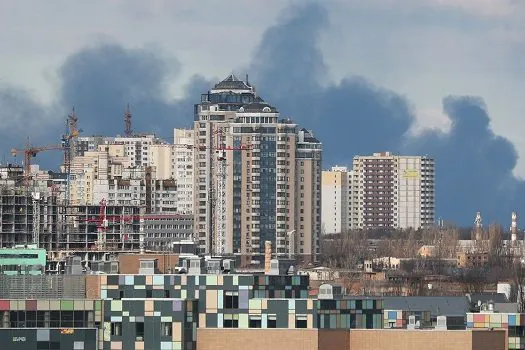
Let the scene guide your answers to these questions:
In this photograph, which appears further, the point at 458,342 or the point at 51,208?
the point at 51,208

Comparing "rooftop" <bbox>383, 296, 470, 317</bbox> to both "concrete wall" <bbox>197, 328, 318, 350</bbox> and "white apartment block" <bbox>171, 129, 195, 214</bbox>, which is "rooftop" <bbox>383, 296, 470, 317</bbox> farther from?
"white apartment block" <bbox>171, 129, 195, 214</bbox>

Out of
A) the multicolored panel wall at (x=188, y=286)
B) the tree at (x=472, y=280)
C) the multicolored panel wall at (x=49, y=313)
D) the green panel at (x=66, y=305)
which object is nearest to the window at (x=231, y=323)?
the multicolored panel wall at (x=188, y=286)

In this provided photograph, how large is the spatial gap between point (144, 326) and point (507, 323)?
340 inches

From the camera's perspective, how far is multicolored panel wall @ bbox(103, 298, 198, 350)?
53.8m

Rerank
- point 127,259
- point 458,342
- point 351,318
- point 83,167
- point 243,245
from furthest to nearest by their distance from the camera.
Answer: point 83,167 < point 243,245 < point 127,259 < point 351,318 < point 458,342

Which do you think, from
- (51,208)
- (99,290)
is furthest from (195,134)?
(99,290)

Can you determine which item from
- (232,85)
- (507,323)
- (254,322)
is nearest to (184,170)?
(232,85)

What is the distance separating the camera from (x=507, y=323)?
5847 centimetres

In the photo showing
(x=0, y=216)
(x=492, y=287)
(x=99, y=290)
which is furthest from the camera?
(x=0, y=216)

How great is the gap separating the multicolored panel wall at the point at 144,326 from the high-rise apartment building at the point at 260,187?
9613 cm

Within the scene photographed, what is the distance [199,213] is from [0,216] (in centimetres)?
2271

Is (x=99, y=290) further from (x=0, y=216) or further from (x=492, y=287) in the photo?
(x=0, y=216)

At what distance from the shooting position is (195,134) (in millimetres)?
162500

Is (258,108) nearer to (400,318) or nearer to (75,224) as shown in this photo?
(75,224)
